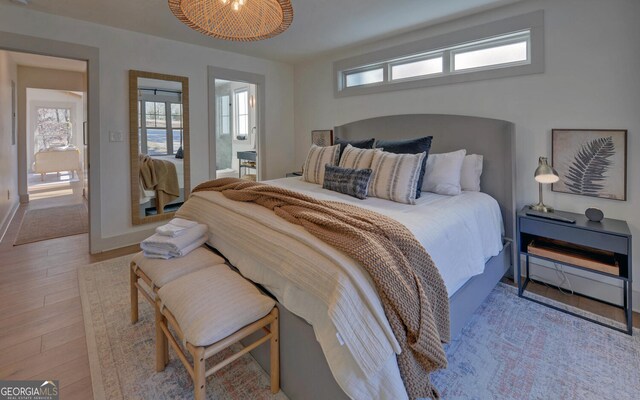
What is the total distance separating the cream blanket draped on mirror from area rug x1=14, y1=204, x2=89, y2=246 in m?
1.18

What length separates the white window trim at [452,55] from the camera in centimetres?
247

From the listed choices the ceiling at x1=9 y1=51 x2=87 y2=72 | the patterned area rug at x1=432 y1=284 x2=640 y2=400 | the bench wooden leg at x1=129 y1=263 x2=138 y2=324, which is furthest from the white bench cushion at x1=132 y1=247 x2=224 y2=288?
the ceiling at x1=9 y1=51 x2=87 y2=72

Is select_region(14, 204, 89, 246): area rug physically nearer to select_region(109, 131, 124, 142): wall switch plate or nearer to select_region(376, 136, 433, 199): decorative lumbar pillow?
select_region(109, 131, 124, 142): wall switch plate

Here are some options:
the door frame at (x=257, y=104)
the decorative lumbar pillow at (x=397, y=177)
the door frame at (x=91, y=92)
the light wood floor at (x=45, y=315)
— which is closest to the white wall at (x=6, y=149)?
the light wood floor at (x=45, y=315)

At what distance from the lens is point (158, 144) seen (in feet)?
12.2

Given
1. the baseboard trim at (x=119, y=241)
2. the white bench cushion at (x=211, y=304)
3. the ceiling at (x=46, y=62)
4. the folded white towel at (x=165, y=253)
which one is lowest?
the baseboard trim at (x=119, y=241)

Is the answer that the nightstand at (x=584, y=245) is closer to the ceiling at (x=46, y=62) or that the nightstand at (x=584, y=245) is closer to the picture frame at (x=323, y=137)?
the picture frame at (x=323, y=137)

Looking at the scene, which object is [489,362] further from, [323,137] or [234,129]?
[234,129]

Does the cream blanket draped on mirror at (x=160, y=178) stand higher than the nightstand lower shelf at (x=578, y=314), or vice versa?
the cream blanket draped on mirror at (x=160, y=178)

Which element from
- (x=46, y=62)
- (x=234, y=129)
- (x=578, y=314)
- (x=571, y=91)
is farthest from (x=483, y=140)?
(x=46, y=62)

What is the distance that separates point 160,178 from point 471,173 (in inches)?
138

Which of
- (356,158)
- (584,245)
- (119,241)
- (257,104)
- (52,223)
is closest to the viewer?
(584,245)

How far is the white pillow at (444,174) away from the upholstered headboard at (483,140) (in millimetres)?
242

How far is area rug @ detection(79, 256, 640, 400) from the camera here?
1.50 metres
